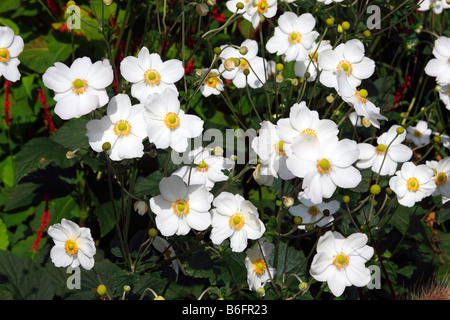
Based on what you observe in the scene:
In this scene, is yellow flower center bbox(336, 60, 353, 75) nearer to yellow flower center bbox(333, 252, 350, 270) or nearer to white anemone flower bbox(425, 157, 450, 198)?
white anemone flower bbox(425, 157, 450, 198)

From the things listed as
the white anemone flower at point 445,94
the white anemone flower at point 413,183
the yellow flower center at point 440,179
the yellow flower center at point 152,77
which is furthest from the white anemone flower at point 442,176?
the yellow flower center at point 152,77

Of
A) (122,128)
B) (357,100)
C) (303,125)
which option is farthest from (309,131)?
(122,128)

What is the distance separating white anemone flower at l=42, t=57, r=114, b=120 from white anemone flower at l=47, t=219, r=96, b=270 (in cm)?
36

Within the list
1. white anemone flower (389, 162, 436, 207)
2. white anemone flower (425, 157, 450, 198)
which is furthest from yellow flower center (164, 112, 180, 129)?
white anemone flower (425, 157, 450, 198)

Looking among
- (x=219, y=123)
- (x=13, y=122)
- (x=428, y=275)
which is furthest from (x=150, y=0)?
(x=428, y=275)

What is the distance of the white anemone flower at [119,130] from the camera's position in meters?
1.51

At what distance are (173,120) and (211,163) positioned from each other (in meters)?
0.36

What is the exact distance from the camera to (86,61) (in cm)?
157

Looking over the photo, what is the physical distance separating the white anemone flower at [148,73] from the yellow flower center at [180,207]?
14.9 inches

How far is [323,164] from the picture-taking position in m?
1.39

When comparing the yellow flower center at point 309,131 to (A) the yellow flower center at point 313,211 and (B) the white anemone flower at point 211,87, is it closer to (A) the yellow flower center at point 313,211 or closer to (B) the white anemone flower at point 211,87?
(A) the yellow flower center at point 313,211

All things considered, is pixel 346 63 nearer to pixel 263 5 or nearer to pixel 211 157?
pixel 263 5

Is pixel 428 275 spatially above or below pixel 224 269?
below
